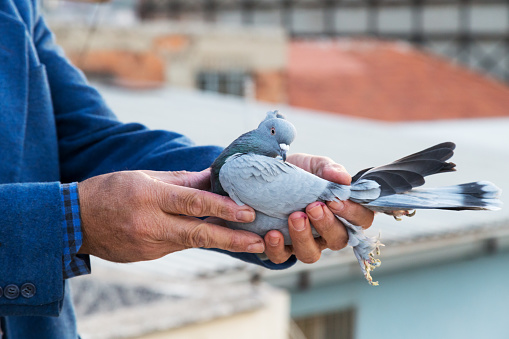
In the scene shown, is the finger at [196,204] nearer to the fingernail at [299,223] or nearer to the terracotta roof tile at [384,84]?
the fingernail at [299,223]

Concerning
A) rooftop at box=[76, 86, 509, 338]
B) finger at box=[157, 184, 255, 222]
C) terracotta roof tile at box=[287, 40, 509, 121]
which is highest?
finger at box=[157, 184, 255, 222]

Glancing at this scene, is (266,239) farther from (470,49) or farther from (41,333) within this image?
(470,49)

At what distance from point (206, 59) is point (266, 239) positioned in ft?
38.0

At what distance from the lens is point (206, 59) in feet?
41.3

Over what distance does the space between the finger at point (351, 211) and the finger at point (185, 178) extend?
0.95ft

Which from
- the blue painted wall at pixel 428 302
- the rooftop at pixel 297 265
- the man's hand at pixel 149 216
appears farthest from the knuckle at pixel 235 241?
the blue painted wall at pixel 428 302

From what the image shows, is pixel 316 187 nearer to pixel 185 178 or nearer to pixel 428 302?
pixel 185 178

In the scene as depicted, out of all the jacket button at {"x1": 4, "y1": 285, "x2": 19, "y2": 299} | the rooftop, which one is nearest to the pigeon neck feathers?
the jacket button at {"x1": 4, "y1": 285, "x2": 19, "y2": 299}

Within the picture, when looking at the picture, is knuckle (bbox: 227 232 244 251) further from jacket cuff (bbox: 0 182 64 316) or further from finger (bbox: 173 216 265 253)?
jacket cuff (bbox: 0 182 64 316)

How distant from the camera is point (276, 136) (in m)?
1.30

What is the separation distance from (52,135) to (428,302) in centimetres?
375

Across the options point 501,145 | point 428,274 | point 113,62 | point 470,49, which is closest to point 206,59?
point 113,62

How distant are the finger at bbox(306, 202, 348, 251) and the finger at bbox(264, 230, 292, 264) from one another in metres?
0.08

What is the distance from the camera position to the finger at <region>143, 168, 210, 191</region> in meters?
1.31
